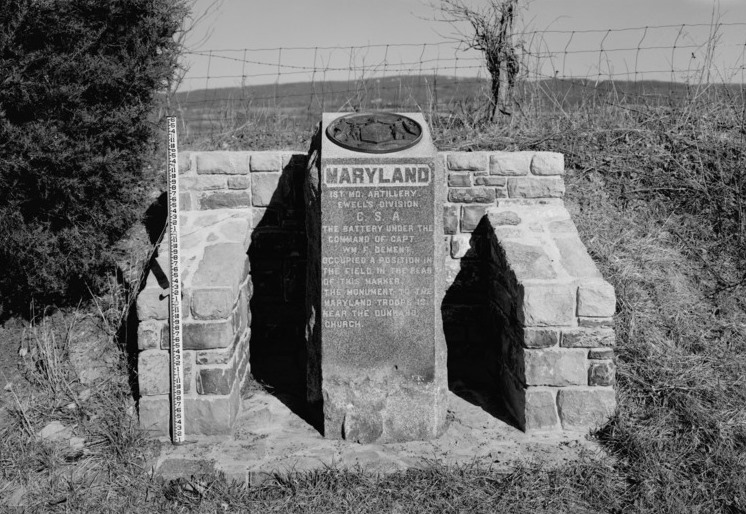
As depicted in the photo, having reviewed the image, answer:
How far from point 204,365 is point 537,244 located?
2.27 meters

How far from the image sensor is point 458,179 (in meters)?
5.27

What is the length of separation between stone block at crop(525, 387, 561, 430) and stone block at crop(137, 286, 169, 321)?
2225mm

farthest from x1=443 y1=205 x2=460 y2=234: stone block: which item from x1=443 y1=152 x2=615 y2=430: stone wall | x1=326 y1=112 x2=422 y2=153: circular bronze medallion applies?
x1=326 y1=112 x2=422 y2=153: circular bronze medallion

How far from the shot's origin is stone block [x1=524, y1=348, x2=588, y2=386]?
164 inches

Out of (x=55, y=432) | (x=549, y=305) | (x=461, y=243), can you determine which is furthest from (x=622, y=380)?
(x=55, y=432)

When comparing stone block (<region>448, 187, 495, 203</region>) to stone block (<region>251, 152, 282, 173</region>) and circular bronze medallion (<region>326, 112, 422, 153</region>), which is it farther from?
stone block (<region>251, 152, 282, 173</region>)

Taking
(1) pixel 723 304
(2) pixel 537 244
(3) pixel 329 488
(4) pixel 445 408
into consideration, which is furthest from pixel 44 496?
(1) pixel 723 304

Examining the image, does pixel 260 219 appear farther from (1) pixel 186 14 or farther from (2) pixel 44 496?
(2) pixel 44 496

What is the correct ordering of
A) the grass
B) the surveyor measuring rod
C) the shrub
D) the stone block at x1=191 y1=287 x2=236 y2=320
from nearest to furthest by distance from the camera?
the grass
the surveyor measuring rod
the stone block at x1=191 y1=287 x2=236 y2=320
the shrub

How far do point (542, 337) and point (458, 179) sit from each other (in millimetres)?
1590

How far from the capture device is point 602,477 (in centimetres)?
368

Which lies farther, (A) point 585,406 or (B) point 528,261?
(B) point 528,261

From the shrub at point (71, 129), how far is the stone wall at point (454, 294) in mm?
574

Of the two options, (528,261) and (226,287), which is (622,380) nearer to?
(528,261)
